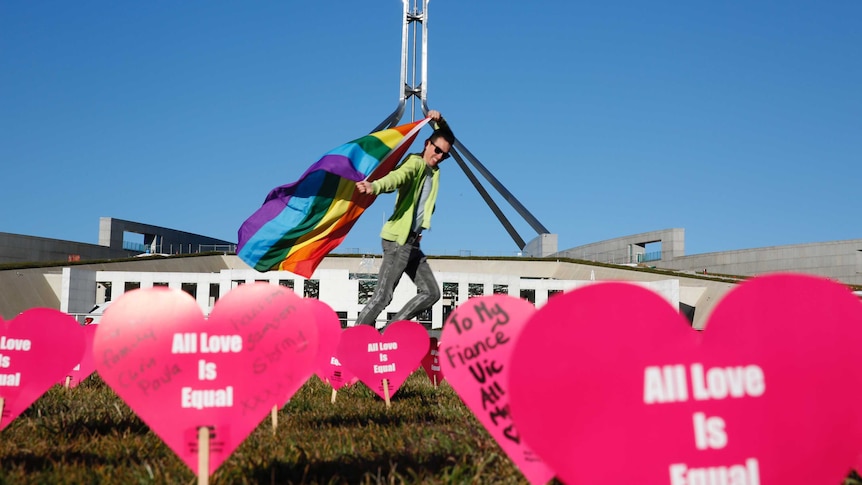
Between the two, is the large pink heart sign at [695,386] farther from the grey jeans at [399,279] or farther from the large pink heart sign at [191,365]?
the grey jeans at [399,279]

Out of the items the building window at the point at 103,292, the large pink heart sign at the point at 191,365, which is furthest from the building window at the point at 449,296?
the large pink heart sign at the point at 191,365

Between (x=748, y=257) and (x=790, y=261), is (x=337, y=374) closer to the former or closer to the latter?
(x=790, y=261)

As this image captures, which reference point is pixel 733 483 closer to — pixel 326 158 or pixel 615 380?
pixel 615 380

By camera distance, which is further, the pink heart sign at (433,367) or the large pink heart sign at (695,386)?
the pink heart sign at (433,367)

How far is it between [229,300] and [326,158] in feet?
13.0

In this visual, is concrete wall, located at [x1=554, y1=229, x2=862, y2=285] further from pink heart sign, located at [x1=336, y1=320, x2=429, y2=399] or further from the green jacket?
pink heart sign, located at [x1=336, y1=320, x2=429, y2=399]

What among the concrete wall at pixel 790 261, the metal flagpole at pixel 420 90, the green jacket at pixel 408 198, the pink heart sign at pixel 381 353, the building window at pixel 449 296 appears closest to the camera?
the pink heart sign at pixel 381 353

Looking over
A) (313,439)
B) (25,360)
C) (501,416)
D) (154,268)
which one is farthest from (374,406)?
(154,268)

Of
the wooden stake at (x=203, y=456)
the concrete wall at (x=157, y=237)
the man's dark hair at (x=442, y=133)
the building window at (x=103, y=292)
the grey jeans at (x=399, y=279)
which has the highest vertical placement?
the concrete wall at (x=157, y=237)

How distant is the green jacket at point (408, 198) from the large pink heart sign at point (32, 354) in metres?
2.52

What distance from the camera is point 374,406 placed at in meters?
4.52

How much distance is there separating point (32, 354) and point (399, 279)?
2.83 meters

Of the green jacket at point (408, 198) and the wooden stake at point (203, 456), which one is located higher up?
the green jacket at point (408, 198)

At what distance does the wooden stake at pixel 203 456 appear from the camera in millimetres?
2125
